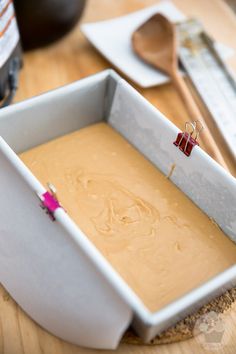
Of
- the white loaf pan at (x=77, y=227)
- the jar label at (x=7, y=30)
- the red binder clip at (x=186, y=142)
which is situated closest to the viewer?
the white loaf pan at (x=77, y=227)

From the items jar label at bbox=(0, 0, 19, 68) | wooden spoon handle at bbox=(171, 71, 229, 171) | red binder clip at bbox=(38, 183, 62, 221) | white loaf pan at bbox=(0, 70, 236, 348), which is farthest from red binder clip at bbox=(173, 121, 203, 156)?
jar label at bbox=(0, 0, 19, 68)

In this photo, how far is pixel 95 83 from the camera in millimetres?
825

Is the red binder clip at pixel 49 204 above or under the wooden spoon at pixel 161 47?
under

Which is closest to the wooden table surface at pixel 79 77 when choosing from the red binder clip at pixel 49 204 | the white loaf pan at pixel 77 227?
the white loaf pan at pixel 77 227

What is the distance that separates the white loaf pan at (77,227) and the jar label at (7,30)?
16 centimetres

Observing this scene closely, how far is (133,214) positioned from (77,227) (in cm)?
16

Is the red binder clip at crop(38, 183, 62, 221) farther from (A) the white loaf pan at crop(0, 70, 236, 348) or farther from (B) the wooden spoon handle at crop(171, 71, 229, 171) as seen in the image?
(B) the wooden spoon handle at crop(171, 71, 229, 171)

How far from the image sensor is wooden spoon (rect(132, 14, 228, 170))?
947 millimetres

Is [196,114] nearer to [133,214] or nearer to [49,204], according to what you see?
[133,214]

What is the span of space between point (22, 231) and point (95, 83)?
317 mm

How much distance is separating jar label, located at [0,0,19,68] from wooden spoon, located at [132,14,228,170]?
0.27 m

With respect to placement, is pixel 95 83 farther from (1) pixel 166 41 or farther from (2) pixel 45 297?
(2) pixel 45 297

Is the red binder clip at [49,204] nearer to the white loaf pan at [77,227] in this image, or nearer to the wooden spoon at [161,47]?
the white loaf pan at [77,227]

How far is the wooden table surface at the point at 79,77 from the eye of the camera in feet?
2.06
